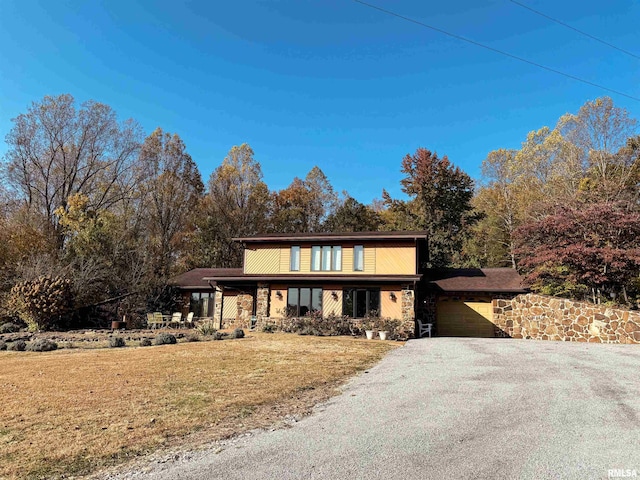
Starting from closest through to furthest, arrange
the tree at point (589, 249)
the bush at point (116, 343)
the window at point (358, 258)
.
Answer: the bush at point (116, 343) < the tree at point (589, 249) < the window at point (358, 258)

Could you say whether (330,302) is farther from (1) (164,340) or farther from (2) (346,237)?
(1) (164,340)

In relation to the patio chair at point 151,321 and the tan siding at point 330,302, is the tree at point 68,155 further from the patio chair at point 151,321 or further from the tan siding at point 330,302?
the tan siding at point 330,302

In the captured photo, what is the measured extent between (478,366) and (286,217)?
27.8 meters

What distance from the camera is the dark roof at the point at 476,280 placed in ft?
66.7

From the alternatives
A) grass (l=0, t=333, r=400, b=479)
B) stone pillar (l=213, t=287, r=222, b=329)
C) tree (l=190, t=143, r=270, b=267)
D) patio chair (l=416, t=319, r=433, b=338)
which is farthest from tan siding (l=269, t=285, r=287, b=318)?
tree (l=190, t=143, r=270, b=267)

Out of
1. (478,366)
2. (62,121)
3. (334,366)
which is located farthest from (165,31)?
(62,121)

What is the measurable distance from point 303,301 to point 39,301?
39.1 ft

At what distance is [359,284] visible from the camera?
20297mm

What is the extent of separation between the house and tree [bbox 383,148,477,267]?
30.7 feet

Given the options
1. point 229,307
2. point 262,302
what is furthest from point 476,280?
point 229,307

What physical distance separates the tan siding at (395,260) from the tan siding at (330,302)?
2.19 meters

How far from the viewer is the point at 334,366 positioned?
10492 mm

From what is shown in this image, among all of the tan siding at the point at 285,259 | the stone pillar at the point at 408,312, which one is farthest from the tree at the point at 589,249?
the tan siding at the point at 285,259

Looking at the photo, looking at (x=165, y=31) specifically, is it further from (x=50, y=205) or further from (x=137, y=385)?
(x=50, y=205)
